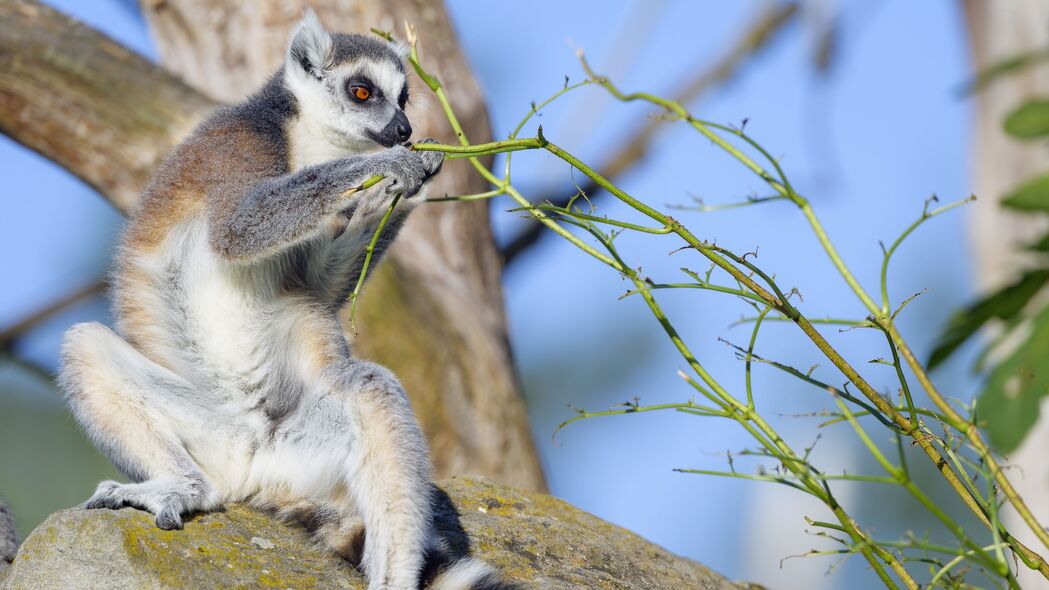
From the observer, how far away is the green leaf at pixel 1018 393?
127 inches

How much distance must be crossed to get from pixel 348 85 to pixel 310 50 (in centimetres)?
34

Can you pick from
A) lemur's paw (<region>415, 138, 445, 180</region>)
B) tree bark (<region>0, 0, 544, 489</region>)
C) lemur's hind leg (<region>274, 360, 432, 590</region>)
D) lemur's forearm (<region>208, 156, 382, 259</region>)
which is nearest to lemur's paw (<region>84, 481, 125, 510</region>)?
lemur's hind leg (<region>274, 360, 432, 590</region>)

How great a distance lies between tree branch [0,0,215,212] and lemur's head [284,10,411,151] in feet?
7.36

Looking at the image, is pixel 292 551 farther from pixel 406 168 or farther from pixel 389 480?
pixel 406 168

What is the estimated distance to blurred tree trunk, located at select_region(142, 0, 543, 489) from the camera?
7.50 metres

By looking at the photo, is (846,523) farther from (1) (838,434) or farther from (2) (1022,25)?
(1) (838,434)

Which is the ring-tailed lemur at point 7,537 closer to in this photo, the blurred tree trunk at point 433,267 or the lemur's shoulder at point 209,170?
the lemur's shoulder at point 209,170

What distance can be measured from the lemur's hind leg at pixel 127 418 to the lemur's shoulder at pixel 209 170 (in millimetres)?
663

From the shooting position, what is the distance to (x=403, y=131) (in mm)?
5215

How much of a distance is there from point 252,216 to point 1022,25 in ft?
21.8

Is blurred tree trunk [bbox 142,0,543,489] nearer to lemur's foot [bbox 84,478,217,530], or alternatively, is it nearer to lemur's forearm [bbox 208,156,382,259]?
lemur's forearm [bbox 208,156,382,259]

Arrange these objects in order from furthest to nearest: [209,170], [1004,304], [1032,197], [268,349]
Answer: [209,170] → [268,349] → [1004,304] → [1032,197]

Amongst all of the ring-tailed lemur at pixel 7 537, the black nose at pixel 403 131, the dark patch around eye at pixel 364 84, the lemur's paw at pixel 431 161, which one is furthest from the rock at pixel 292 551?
the dark patch around eye at pixel 364 84

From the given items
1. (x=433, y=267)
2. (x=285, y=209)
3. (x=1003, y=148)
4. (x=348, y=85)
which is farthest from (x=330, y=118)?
(x=1003, y=148)
